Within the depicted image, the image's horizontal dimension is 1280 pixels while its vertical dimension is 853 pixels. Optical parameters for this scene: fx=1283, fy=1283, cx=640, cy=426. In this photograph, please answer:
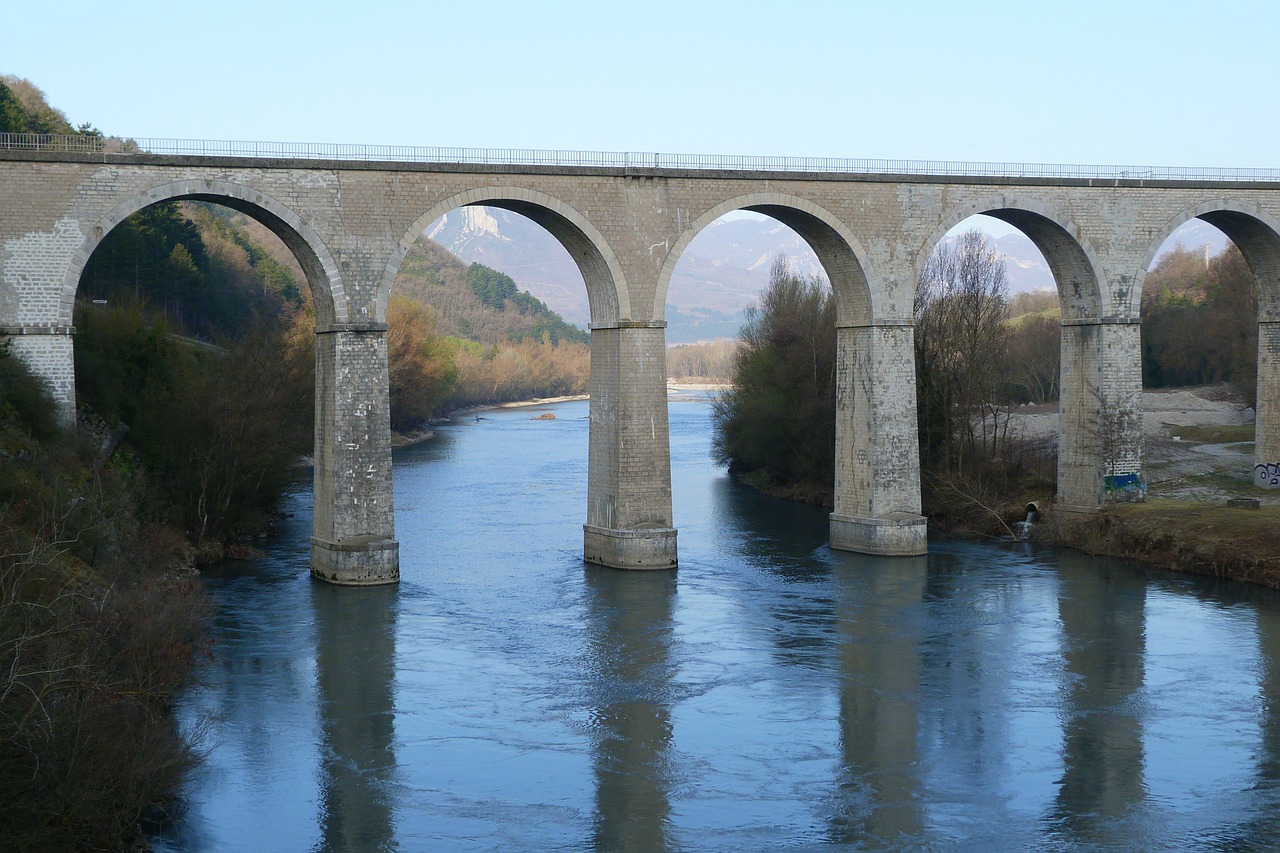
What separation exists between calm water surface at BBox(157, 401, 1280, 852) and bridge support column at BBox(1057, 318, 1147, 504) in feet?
7.21

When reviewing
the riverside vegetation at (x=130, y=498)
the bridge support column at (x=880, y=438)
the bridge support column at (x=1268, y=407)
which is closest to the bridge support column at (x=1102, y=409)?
the bridge support column at (x=1268, y=407)

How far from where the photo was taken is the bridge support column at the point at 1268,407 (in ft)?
112

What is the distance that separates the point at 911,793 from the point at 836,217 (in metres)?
16.1

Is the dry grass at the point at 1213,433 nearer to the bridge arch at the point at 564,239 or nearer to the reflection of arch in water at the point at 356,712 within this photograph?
the bridge arch at the point at 564,239

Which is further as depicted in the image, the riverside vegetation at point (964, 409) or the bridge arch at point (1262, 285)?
the bridge arch at point (1262, 285)

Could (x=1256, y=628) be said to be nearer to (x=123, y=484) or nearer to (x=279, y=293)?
(x=123, y=484)

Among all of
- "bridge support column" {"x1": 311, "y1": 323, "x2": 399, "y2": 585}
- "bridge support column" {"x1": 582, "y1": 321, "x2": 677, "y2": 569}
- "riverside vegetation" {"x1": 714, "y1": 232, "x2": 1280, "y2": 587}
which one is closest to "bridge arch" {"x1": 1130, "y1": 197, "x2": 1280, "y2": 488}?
"riverside vegetation" {"x1": 714, "y1": 232, "x2": 1280, "y2": 587}

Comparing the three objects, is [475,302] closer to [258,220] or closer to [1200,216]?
[1200,216]

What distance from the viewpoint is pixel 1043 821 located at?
15.2m

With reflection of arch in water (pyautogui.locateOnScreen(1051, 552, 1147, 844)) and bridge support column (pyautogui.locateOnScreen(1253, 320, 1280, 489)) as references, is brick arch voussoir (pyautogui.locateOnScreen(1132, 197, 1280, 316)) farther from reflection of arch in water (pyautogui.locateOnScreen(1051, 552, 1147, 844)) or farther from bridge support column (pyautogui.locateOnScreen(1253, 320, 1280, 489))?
reflection of arch in water (pyautogui.locateOnScreen(1051, 552, 1147, 844))

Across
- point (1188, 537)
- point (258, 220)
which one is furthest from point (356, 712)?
point (1188, 537)

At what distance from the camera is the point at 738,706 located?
19750 millimetres

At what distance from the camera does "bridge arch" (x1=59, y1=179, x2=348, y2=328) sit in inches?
968

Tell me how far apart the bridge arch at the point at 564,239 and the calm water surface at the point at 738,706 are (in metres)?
6.12
